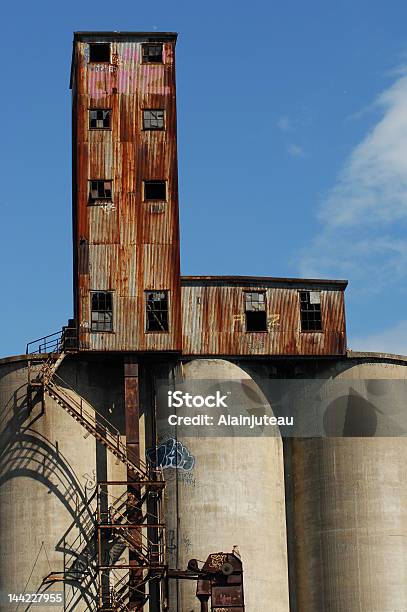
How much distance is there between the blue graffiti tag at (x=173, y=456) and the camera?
8900cm

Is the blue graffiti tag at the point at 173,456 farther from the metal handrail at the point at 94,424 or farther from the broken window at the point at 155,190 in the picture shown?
the broken window at the point at 155,190

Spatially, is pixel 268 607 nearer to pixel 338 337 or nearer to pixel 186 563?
pixel 186 563

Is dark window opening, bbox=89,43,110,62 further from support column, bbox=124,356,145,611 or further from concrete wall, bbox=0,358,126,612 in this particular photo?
concrete wall, bbox=0,358,126,612

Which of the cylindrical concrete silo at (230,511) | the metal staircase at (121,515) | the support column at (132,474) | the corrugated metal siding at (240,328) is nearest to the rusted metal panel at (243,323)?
the corrugated metal siding at (240,328)

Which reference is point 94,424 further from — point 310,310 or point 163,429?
point 310,310

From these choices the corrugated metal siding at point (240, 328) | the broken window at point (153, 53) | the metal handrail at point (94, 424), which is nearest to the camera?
the metal handrail at point (94, 424)

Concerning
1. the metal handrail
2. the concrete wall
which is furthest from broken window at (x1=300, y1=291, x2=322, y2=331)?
the metal handrail

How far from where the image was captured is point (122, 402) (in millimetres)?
90562

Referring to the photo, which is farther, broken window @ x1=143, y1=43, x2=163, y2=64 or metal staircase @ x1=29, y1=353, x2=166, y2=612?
broken window @ x1=143, y1=43, x2=163, y2=64

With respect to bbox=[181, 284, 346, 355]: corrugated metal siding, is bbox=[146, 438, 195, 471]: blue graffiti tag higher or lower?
lower

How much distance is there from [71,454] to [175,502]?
602cm

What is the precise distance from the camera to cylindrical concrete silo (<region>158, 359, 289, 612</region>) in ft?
288

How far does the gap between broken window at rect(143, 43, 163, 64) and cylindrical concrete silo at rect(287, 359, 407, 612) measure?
20.9m

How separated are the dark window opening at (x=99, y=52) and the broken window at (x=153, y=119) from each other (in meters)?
3.89
